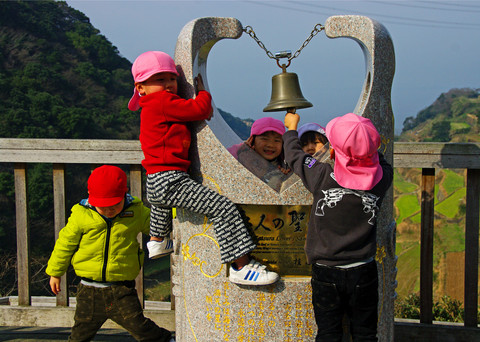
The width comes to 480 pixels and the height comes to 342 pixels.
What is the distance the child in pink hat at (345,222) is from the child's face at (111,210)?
1208 mm

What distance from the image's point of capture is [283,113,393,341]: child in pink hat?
2336mm

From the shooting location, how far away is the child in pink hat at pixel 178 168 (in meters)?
2.61

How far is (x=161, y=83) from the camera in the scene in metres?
2.71

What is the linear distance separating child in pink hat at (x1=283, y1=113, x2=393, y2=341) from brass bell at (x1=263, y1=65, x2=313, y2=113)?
0.93 ft

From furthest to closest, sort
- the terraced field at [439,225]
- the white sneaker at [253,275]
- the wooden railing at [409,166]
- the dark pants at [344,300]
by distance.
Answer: the terraced field at [439,225]
the wooden railing at [409,166]
the white sneaker at [253,275]
the dark pants at [344,300]

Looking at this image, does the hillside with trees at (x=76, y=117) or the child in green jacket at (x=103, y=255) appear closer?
the child in green jacket at (x=103, y=255)

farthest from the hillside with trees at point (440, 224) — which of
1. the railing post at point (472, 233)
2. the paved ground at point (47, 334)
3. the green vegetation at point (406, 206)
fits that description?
the paved ground at point (47, 334)

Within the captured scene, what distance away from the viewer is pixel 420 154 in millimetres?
3525

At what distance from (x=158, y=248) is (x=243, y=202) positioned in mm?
672

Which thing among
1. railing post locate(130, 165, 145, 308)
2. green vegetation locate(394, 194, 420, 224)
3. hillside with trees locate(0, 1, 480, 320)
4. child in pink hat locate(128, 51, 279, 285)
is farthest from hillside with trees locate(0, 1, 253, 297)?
child in pink hat locate(128, 51, 279, 285)

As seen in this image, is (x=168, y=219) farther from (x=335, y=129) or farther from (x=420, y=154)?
(x=420, y=154)

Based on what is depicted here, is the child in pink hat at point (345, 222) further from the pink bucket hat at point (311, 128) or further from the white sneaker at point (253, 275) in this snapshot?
the pink bucket hat at point (311, 128)

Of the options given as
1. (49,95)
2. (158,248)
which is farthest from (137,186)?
(49,95)

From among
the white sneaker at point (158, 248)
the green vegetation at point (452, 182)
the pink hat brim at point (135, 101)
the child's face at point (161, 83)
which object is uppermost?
the child's face at point (161, 83)
